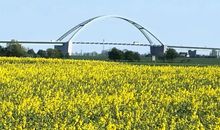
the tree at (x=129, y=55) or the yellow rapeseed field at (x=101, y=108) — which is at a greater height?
the tree at (x=129, y=55)

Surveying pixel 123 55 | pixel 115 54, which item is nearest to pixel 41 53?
pixel 115 54

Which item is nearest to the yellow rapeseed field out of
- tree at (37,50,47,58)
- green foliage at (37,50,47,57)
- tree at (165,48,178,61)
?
tree at (37,50,47,58)

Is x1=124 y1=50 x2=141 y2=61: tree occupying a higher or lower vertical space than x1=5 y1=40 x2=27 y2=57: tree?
lower

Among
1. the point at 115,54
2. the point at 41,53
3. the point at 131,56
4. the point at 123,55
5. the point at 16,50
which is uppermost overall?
the point at 16,50

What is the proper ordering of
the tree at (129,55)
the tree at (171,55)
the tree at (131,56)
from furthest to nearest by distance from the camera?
the tree at (171,55), the tree at (129,55), the tree at (131,56)

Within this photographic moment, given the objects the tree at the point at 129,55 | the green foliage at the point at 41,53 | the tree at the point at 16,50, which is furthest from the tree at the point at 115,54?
the tree at the point at 16,50

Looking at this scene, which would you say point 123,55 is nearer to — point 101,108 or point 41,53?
point 41,53

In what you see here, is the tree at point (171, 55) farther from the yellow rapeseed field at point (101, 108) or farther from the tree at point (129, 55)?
the yellow rapeseed field at point (101, 108)

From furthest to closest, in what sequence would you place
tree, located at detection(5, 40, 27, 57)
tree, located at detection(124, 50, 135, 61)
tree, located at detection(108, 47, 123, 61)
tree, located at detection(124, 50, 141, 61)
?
tree, located at detection(108, 47, 123, 61) → tree, located at detection(124, 50, 135, 61) → tree, located at detection(124, 50, 141, 61) → tree, located at detection(5, 40, 27, 57)

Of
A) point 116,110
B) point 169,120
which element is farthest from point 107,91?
point 169,120

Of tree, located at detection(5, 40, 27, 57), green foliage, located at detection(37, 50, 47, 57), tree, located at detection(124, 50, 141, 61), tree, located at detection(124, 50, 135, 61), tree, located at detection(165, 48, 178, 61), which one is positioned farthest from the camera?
tree, located at detection(165, 48, 178, 61)

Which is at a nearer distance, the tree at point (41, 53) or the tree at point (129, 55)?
the tree at point (129, 55)

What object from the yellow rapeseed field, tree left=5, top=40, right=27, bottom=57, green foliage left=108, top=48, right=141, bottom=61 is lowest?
the yellow rapeseed field

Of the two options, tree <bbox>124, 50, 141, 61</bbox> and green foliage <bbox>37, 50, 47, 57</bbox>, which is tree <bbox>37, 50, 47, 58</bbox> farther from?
tree <bbox>124, 50, 141, 61</bbox>
